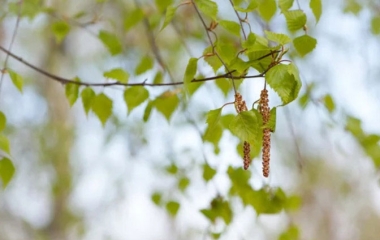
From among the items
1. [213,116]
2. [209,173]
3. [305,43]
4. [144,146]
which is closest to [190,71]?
[213,116]

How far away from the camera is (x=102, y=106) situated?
1.00 meters

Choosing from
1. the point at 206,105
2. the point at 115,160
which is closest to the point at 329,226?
the point at 115,160

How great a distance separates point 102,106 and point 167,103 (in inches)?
5.6

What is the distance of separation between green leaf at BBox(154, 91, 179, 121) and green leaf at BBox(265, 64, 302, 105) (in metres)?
0.47

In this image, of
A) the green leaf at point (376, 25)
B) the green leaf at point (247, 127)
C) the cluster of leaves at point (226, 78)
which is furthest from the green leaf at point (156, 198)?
the green leaf at point (247, 127)

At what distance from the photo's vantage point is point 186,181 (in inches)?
54.0

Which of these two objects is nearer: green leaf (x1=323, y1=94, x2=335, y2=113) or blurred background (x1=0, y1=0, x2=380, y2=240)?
green leaf (x1=323, y1=94, x2=335, y2=113)

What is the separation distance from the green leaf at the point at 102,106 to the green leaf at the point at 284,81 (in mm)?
444

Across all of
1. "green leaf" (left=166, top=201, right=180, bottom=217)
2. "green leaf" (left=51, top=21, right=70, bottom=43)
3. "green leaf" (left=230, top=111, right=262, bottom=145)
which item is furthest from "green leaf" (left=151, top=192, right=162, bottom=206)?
"green leaf" (left=230, top=111, right=262, bottom=145)

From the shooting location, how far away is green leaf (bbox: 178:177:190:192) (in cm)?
137

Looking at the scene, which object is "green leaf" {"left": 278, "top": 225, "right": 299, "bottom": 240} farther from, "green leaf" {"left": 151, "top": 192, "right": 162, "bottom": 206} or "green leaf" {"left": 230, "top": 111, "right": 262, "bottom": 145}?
"green leaf" {"left": 230, "top": 111, "right": 262, "bottom": 145}

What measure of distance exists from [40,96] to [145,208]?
79cm

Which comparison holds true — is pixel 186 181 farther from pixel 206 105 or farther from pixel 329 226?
pixel 329 226

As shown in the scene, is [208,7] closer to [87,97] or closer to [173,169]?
[87,97]
